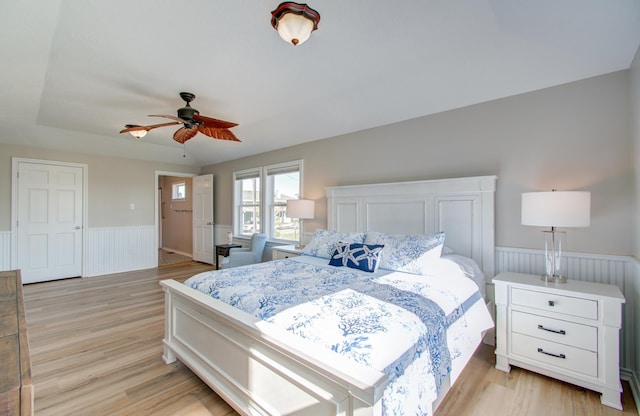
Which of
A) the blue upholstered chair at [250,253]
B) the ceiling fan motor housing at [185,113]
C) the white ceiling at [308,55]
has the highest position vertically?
the white ceiling at [308,55]

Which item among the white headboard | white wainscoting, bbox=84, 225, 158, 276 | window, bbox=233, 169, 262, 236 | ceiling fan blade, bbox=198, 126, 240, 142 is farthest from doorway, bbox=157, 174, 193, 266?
the white headboard

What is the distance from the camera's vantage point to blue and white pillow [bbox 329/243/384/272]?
8.45 ft

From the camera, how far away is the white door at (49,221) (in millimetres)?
4641

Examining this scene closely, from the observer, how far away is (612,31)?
1.92 meters

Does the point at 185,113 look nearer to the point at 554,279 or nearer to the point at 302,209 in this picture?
the point at 302,209

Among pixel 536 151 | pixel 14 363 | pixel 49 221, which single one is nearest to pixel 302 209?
pixel 536 151

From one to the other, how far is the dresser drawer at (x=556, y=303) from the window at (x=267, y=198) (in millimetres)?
3166

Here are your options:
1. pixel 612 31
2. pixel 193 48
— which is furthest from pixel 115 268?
pixel 612 31

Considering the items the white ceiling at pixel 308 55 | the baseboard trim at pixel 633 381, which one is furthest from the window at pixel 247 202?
the baseboard trim at pixel 633 381

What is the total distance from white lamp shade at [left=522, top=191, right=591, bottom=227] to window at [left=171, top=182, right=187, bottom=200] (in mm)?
7695

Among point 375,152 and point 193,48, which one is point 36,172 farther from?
point 375,152

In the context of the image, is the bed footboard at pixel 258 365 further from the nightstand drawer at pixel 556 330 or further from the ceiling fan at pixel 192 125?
the nightstand drawer at pixel 556 330

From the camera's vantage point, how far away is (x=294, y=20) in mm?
1654

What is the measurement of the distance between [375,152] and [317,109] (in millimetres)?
920
